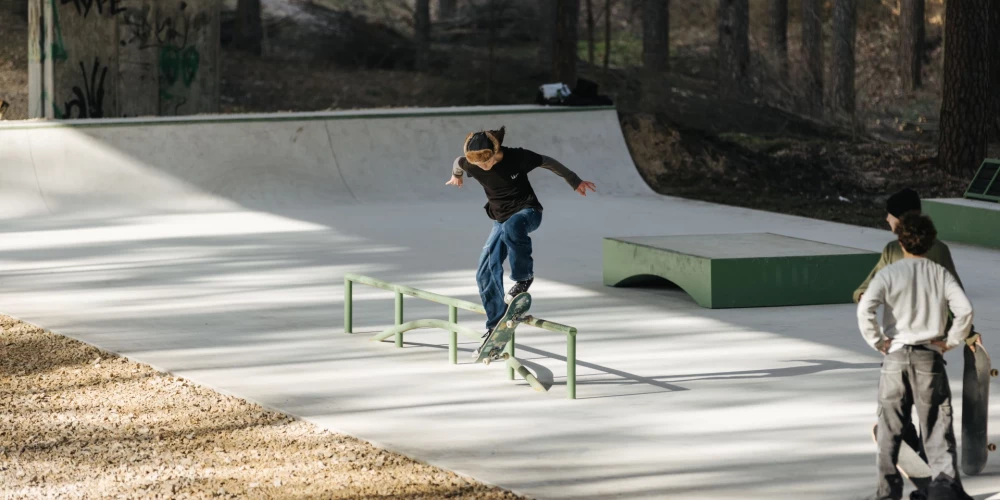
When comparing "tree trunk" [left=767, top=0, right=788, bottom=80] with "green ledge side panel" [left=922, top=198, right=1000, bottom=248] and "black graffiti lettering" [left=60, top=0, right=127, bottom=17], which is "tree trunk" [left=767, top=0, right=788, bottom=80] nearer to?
"black graffiti lettering" [left=60, top=0, right=127, bottom=17]

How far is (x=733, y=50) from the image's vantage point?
3177 cm

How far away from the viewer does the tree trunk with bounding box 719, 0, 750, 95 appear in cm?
3148

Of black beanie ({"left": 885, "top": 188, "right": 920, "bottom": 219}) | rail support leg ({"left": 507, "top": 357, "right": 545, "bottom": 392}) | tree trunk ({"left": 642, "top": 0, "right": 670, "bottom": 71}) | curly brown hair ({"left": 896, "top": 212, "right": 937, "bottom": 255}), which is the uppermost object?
tree trunk ({"left": 642, "top": 0, "right": 670, "bottom": 71})

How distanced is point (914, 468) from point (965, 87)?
15.8m

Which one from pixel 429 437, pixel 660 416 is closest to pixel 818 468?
pixel 660 416

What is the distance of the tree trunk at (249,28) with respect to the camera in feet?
113

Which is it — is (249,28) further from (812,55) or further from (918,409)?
(918,409)

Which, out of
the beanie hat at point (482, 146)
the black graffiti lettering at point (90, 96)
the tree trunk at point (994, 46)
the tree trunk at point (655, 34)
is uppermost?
the tree trunk at point (655, 34)

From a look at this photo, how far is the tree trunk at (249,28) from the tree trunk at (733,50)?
1087 centimetres

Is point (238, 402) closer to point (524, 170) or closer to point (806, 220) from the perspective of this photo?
point (524, 170)

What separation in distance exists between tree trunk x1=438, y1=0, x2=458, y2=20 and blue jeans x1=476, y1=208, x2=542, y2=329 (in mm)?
35512

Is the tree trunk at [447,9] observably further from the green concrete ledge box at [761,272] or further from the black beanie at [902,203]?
the black beanie at [902,203]

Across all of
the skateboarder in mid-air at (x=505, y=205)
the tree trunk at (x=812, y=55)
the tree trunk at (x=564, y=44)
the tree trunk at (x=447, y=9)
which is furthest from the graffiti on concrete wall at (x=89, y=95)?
the tree trunk at (x=447, y=9)

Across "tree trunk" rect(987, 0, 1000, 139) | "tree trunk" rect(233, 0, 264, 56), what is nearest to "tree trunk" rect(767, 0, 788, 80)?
"tree trunk" rect(233, 0, 264, 56)
